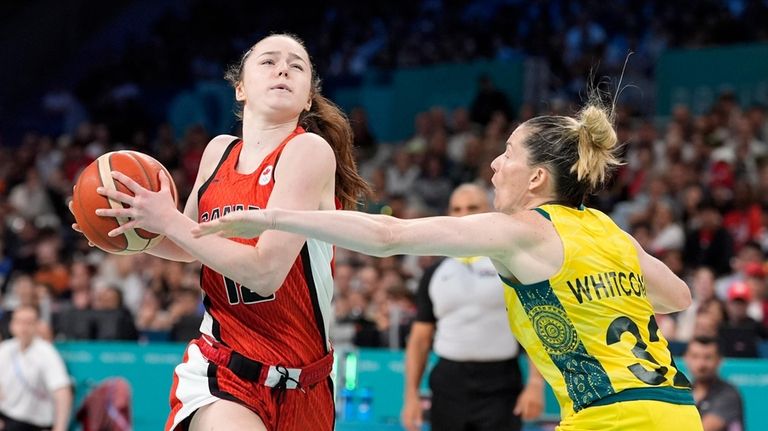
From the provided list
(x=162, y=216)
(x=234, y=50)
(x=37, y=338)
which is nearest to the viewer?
(x=162, y=216)

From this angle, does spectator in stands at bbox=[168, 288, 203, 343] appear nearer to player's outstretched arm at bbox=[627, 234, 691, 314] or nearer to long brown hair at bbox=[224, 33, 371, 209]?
long brown hair at bbox=[224, 33, 371, 209]

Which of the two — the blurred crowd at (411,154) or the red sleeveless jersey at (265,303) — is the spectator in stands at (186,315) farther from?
the red sleeveless jersey at (265,303)

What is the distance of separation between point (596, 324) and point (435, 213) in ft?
32.3

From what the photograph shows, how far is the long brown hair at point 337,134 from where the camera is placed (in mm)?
4445

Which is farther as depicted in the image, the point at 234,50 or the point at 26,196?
the point at 234,50

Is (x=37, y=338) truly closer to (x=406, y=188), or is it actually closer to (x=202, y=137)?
(x=406, y=188)

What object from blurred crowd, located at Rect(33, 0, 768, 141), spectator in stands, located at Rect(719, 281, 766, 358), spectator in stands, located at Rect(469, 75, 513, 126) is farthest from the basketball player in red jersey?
spectator in stands, located at Rect(469, 75, 513, 126)

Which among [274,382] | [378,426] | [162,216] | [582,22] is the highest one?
[582,22]

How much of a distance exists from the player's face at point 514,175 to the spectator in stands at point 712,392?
4.37 metres

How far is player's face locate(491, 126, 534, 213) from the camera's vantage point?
3.74 metres

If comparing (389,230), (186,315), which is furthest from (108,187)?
(186,315)

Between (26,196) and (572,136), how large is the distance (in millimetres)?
13126

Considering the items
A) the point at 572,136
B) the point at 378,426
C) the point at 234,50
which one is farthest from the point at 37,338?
the point at 234,50

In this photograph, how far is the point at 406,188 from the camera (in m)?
13.9
